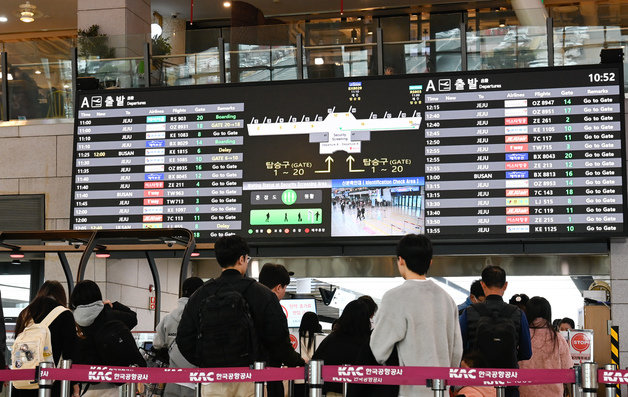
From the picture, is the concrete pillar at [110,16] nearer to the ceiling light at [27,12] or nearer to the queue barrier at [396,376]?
the ceiling light at [27,12]

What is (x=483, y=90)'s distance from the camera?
380 inches

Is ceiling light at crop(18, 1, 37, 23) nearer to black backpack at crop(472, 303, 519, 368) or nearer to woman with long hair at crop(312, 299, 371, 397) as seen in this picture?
woman with long hair at crop(312, 299, 371, 397)

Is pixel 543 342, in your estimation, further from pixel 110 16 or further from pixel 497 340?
pixel 110 16

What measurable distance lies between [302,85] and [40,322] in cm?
484

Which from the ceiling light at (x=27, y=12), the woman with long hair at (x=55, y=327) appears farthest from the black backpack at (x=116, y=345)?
the ceiling light at (x=27, y=12)

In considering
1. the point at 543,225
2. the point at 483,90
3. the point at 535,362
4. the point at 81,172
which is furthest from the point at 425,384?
the point at 81,172

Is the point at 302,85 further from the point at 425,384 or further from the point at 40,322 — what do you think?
the point at 425,384

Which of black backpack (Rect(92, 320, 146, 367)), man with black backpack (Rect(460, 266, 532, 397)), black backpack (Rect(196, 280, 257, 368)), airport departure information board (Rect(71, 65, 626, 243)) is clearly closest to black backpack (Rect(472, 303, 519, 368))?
man with black backpack (Rect(460, 266, 532, 397))

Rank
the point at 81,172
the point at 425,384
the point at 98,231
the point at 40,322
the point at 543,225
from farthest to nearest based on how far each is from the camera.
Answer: the point at 81,172, the point at 543,225, the point at 98,231, the point at 40,322, the point at 425,384

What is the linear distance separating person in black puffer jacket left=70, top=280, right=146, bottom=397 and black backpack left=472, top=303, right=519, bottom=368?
2277 mm

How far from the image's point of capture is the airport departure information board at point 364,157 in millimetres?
9297

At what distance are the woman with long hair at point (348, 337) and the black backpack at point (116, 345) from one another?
50.4 inches

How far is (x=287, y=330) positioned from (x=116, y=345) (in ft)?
4.77

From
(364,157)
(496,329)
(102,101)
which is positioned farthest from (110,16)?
(496,329)
